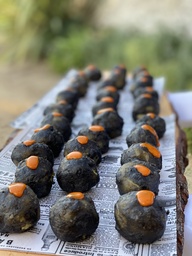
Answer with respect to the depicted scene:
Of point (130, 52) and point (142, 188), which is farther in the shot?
point (130, 52)

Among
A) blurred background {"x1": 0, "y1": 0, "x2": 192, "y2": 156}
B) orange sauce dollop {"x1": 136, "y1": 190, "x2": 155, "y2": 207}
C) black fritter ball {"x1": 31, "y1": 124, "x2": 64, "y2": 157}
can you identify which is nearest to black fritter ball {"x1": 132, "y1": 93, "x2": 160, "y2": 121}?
black fritter ball {"x1": 31, "y1": 124, "x2": 64, "y2": 157}

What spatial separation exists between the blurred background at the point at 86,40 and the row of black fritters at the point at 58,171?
7.54 feet

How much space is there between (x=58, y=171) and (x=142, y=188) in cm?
31

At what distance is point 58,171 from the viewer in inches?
61.1

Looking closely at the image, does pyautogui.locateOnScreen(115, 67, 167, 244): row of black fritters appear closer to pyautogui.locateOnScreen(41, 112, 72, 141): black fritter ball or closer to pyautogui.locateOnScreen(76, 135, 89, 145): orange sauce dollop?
pyautogui.locateOnScreen(76, 135, 89, 145): orange sauce dollop

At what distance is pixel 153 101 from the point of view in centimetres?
229

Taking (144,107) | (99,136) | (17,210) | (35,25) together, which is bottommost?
(35,25)

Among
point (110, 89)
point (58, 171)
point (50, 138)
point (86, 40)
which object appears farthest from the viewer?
point (86, 40)

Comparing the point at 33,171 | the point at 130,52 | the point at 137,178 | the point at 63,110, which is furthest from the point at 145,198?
the point at 130,52

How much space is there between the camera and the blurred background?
15.3 feet

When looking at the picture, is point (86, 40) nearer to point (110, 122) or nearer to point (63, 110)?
point (63, 110)

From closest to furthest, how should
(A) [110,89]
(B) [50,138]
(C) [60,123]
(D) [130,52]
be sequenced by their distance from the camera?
(B) [50,138] → (C) [60,123] → (A) [110,89] → (D) [130,52]

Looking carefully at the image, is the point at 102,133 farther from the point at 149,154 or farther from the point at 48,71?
the point at 48,71

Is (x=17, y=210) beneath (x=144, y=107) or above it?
above
